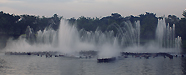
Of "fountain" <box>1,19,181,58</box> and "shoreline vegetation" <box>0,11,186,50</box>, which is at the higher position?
"shoreline vegetation" <box>0,11,186,50</box>

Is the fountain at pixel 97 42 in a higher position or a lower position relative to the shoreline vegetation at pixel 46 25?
lower

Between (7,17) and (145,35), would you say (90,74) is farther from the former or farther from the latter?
(7,17)

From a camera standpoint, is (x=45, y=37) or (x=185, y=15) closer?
(x=45, y=37)

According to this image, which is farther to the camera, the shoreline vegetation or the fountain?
the shoreline vegetation

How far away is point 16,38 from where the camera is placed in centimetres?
13188

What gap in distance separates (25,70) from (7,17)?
3621 inches

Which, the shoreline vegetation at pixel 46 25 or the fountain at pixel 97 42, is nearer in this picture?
the fountain at pixel 97 42

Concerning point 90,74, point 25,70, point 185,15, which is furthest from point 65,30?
point 185,15

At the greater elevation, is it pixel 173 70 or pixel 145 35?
pixel 145 35

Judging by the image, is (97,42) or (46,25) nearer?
(97,42)

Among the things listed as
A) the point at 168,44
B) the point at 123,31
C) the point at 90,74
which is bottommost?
the point at 90,74

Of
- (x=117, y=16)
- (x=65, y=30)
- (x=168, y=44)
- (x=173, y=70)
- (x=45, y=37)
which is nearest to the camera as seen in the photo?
(x=173, y=70)

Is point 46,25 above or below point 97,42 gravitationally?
above

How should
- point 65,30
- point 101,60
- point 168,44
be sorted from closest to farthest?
point 101,60
point 65,30
point 168,44
